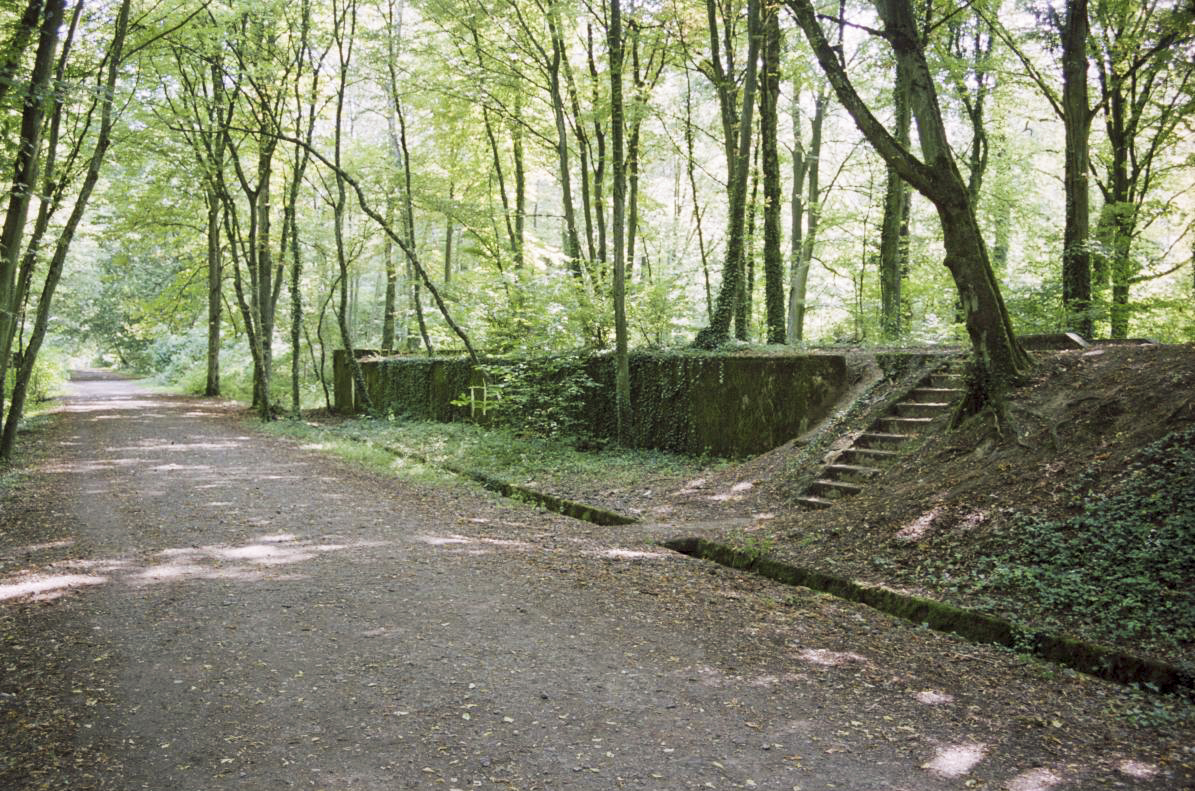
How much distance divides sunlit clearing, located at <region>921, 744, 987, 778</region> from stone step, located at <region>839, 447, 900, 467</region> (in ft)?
17.8

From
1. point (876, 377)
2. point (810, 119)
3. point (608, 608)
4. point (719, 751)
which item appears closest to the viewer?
point (719, 751)

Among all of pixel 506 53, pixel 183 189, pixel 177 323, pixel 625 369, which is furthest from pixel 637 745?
pixel 177 323

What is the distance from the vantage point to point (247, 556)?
6816 mm

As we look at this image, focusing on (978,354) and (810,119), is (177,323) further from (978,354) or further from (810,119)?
(978,354)

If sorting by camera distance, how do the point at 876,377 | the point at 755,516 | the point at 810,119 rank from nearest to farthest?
the point at 755,516 → the point at 876,377 → the point at 810,119

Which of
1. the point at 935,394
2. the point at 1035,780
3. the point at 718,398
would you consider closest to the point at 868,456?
the point at 935,394

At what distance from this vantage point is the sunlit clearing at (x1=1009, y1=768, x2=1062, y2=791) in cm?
330

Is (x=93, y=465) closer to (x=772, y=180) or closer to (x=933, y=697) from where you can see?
(x=933, y=697)

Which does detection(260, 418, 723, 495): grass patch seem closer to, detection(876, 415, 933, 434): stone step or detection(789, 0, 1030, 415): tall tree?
detection(876, 415, 933, 434): stone step

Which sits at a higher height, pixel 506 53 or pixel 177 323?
pixel 506 53

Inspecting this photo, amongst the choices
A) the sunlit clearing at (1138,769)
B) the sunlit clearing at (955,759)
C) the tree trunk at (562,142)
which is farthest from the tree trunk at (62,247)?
the sunlit clearing at (1138,769)

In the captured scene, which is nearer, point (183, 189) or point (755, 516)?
point (755, 516)

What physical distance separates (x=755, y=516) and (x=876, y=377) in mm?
3344

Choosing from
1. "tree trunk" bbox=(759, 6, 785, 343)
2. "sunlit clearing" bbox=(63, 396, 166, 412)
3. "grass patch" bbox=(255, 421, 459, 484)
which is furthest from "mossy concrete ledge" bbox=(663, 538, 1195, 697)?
"sunlit clearing" bbox=(63, 396, 166, 412)
